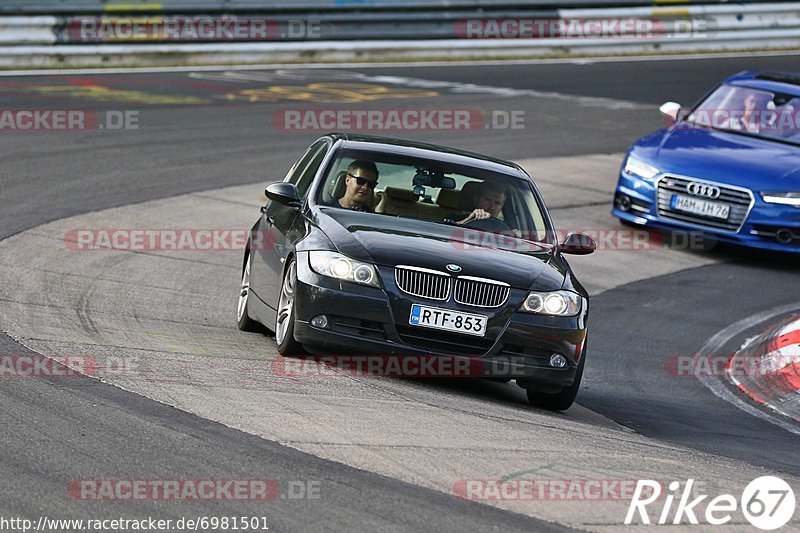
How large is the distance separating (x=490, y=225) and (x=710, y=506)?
3669 millimetres

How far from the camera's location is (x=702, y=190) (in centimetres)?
1529

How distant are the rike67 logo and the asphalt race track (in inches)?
3.8

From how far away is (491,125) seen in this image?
2170cm

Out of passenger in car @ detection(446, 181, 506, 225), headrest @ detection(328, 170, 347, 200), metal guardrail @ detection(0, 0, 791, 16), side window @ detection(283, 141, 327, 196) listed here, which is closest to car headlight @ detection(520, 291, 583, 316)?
passenger in car @ detection(446, 181, 506, 225)

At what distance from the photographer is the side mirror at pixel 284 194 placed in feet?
31.6

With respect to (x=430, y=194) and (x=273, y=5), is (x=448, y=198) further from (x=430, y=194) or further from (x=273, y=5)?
(x=273, y=5)

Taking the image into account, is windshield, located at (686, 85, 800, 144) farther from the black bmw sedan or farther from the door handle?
the door handle

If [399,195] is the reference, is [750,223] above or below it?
below

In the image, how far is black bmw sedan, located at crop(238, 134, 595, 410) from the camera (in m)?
8.51

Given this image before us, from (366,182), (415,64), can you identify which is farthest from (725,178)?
(415,64)

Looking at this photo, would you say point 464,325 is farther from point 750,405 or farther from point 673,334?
point 673,334

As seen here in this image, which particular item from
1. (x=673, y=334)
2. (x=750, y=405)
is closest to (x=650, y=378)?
(x=750, y=405)

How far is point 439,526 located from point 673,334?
7.18 metres

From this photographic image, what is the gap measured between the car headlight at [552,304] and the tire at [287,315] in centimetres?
140
